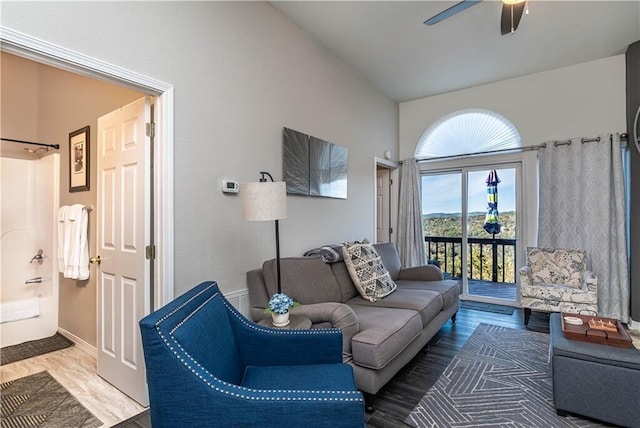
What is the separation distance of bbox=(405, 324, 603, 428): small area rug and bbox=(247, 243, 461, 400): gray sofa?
0.30 meters

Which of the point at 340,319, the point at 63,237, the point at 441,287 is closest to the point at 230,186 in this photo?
the point at 340,319

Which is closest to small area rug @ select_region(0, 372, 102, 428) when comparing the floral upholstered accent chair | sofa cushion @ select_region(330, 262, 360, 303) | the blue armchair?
the blue armchair

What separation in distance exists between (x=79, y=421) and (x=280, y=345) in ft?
4.63

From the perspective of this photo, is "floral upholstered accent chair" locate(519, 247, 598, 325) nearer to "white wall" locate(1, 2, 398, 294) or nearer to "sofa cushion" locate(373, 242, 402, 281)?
"sofa cushion" locate(373, 242, 402, 281)

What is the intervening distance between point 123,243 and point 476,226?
4394 millimetres

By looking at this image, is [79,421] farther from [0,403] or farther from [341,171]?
[341,171]

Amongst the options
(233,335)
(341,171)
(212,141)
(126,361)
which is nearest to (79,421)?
(126,361)

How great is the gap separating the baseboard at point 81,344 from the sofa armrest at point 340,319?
214cm

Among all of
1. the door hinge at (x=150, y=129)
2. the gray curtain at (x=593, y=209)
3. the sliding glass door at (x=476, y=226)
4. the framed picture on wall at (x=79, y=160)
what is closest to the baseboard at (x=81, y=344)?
the framed picture on wall at (x=79, y=160)

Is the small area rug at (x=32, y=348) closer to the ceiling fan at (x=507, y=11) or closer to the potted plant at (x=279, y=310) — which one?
the potted plant at (x=279, y=310)

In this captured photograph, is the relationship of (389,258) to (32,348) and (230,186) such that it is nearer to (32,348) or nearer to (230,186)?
(230,186)

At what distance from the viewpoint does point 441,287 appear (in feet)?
10.8

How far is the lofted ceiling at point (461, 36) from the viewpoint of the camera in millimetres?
2885

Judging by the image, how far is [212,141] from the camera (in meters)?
2.35
